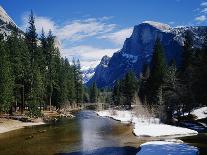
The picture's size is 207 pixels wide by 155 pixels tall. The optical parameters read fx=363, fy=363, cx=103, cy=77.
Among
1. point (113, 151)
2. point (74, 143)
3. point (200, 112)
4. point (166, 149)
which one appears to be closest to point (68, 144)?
point (74, 143)

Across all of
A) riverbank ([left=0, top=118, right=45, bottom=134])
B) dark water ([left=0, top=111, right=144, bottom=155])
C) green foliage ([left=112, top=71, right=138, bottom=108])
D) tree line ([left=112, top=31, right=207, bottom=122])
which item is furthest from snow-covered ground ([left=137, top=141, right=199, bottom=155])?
green foliage ([left=112, top=71, right=138, bottom=108])

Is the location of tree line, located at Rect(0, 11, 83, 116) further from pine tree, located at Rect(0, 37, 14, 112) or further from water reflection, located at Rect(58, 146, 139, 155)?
water reflection, located at Rect(58, 146, 139, 155)

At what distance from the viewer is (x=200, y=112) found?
58719mm

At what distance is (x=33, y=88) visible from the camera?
69.6 meters

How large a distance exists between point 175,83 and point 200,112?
12.0 metres

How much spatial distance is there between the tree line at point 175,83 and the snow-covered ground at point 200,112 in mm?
1301

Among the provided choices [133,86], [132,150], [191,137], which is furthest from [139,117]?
[133,86]

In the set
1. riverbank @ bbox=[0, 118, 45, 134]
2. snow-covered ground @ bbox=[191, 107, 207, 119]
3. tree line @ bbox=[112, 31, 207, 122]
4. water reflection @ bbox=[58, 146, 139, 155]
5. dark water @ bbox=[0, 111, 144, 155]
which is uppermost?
tree line @ bbox=[112, 31, 207, 122]

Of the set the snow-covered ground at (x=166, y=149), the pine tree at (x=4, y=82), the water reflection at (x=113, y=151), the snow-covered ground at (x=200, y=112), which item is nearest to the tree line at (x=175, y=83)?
the snow-covered ground at (x=200, y=112)

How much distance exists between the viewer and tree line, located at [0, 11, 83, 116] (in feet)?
186

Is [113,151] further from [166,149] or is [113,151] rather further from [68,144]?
[68,144]

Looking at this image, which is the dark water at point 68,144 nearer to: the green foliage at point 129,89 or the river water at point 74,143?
the river water at point 74,143

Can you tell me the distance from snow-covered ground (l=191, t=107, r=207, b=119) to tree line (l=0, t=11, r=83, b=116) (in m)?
27.8

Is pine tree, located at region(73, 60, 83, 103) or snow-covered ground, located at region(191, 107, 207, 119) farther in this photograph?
pine tree, located at region(73, 60, 83, 103)
